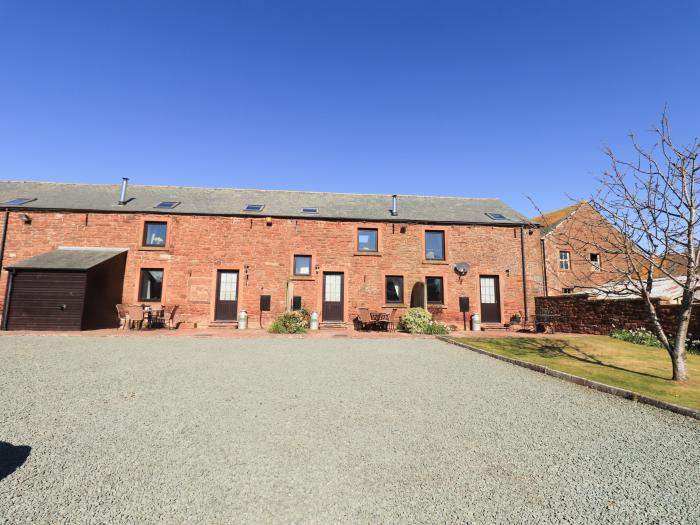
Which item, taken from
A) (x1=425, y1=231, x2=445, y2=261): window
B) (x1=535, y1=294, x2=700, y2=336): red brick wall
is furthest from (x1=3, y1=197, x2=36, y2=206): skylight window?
(x1=535, y1=294, x2=700, y2=336): red brick wall

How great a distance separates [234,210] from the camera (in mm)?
16391

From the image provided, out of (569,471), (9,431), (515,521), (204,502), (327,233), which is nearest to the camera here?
(515,521)

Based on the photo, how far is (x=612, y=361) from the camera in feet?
24.9

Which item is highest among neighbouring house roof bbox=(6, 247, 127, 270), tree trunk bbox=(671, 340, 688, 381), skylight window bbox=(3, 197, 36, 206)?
skylight window bbox=(3, 197, 36, 206)

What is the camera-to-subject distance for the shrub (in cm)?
1386

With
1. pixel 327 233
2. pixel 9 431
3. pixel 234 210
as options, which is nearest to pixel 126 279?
pixel 234 210

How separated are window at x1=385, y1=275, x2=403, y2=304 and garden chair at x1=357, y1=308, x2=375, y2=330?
1426 mm

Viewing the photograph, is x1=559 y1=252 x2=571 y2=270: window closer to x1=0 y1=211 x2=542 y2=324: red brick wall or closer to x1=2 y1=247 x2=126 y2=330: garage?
x1=0 y1=211 x2=542 y2=324: red brick wall

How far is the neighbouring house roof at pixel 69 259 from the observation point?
13.0 meters

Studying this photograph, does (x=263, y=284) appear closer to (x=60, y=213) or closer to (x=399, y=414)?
(x=60, y=213)

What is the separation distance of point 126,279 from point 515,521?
56.2ft

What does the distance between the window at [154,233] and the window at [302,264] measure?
20.6 ft

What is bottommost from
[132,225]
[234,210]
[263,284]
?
[263,284]

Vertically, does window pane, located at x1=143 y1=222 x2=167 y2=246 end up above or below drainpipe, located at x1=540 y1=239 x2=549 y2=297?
above
